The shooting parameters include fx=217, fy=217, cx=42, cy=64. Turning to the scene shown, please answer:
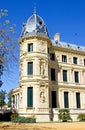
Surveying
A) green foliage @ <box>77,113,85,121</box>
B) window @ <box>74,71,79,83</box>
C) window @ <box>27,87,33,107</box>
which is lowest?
green foliage @ <box>77,113,85,121</box>

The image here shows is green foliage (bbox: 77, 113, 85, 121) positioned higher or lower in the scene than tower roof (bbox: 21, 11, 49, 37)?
lower

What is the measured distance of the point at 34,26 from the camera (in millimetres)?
36812

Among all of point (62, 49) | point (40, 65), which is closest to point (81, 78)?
point (62, 49)

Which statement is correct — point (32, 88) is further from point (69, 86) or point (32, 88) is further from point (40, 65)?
point (69, 86)

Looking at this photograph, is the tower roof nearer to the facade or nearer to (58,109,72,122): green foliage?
the facade

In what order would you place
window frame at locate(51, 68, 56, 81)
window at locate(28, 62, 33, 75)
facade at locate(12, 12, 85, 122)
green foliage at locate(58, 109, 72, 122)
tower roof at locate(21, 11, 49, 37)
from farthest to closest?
window frame at locate(51, 68, 56, 81) < tower roof at locate(21, 11, 49, 37) < window at locate(28, 62, 33, 75) < facade at locate(12, 12, 85, 122) < green foliage at locate(58, 109, 72, 122)

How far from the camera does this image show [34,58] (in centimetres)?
3456

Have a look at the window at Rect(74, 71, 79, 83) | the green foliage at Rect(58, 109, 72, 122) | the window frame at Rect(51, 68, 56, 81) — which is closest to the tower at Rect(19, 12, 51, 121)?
the green foliage at Rect(58, 109, 72, 122)

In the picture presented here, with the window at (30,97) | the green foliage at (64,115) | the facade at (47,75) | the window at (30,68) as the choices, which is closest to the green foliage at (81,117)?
the facade at (47,75)

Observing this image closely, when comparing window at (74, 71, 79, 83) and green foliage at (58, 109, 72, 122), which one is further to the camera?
window at (74, 71, 79, 83)

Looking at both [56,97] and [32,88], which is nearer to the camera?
[32,88]

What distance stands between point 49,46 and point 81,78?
9042mm

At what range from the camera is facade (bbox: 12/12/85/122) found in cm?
3322

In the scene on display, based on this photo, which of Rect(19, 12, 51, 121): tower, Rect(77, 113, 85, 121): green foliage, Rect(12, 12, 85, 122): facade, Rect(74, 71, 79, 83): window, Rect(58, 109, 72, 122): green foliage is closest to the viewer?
Rect(58, 109, 72, 122): green foliage
